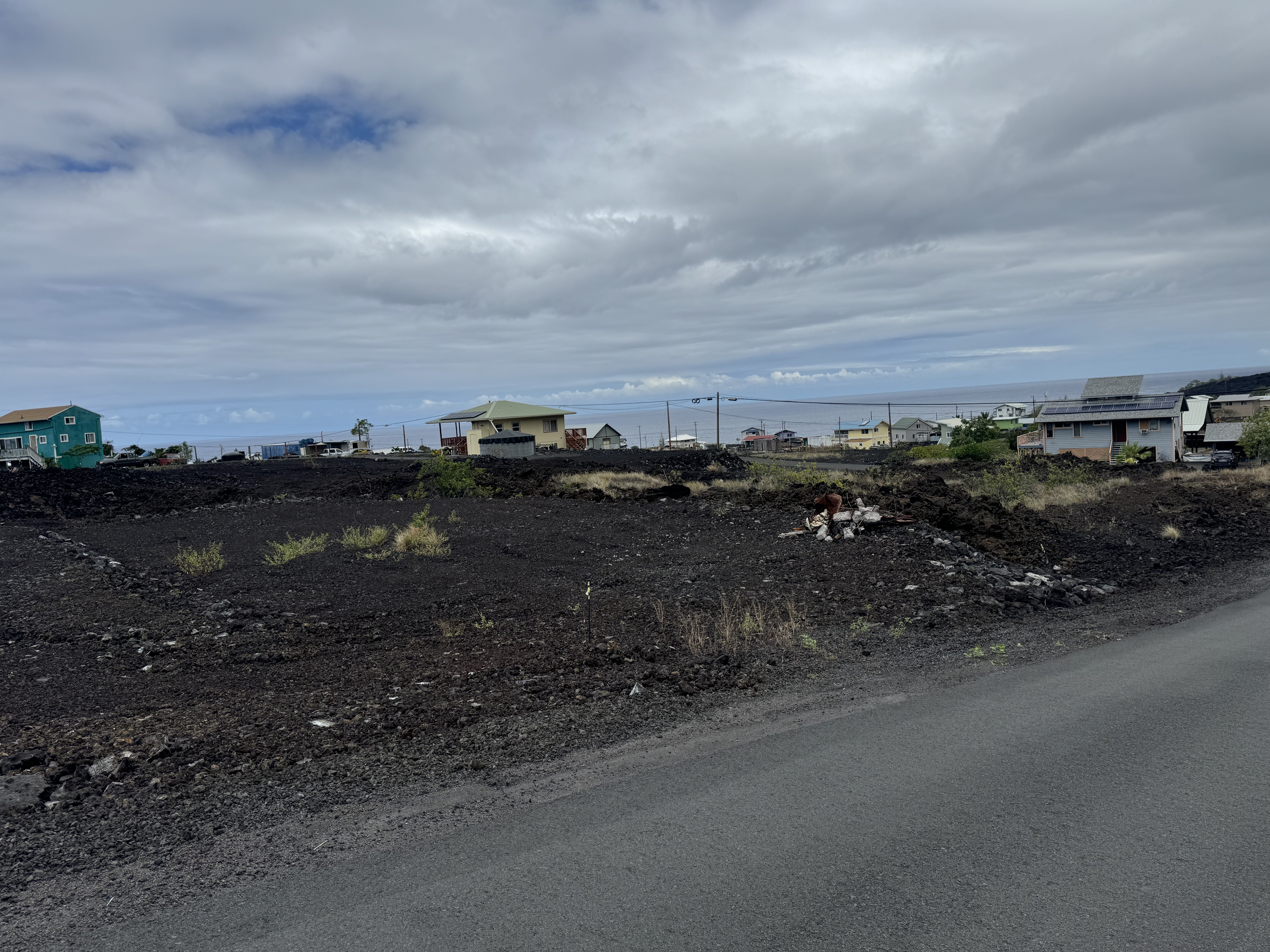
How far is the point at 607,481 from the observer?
30375 mm

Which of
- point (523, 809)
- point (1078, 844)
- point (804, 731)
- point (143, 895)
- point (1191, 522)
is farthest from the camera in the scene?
point (1191, 522)

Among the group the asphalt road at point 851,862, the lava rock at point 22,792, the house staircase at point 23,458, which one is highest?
the house staircase at point 23,458

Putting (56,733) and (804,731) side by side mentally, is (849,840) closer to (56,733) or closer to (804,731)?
(804,731)

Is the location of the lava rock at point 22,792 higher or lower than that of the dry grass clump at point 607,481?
lower

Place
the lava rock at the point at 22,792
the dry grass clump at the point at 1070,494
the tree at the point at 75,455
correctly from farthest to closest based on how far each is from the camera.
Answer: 1. the tree at the point at 75,455
2. the dry grass clump at the point at 1070,494
3. the lava rock at the point at 22,792

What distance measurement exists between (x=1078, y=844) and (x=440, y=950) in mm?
3395

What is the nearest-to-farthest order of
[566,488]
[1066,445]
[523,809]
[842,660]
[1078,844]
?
[1078,844], [523,809], [842,660], [566,488], [1066,445]

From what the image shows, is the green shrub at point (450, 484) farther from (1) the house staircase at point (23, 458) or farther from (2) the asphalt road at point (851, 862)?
(1) the house staircase at point (23, 458)

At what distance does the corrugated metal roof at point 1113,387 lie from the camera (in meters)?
56.4

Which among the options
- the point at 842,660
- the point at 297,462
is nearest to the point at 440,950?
the point at 842,660

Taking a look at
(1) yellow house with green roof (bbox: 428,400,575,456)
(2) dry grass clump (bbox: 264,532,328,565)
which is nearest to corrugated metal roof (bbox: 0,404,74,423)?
(1) yellow house with green roof (bbox: 428,400,575,456)

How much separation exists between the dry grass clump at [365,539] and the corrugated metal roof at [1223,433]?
64641mm

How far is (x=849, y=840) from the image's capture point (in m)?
4.46

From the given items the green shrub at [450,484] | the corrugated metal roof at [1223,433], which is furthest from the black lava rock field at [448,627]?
the corrugated metal roof at [1223,433]
